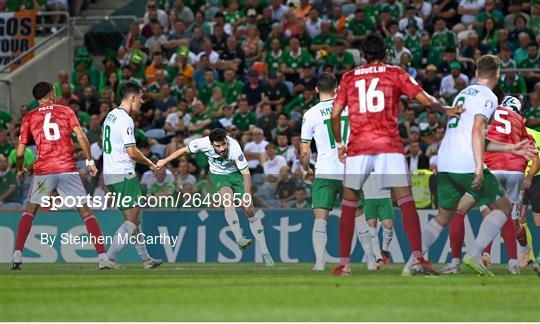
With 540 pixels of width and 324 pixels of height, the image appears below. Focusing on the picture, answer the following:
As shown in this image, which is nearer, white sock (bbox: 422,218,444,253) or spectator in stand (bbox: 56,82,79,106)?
white sock (bbox: 422,218,444,253)

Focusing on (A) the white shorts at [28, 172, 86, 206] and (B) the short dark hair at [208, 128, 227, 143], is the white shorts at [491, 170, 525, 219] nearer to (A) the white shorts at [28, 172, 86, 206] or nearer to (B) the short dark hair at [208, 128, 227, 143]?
(B) the short dark hair at [208, 128, 227, 143]

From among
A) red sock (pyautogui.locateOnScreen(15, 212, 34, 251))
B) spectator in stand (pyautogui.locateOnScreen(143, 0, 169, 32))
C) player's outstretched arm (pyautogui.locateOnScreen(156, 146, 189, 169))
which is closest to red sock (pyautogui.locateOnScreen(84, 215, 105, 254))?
red sock (pyautogui.locateOnScreen(15, 212, 34, 251))

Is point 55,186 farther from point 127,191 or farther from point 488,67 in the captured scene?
point 488,67

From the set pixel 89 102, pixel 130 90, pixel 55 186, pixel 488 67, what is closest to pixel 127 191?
pixel 55 186

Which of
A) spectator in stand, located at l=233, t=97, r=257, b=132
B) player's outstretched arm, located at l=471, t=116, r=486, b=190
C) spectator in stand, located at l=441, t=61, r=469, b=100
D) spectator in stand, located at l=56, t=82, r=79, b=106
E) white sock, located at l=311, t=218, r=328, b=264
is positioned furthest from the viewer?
spectator in stand, located at l=56, t=82, r=79, b=106

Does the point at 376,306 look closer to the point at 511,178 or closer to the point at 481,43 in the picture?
the point at 511,178

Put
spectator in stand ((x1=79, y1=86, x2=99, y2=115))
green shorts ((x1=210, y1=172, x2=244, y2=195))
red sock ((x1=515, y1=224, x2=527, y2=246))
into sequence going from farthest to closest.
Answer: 1. spectator in stand ((x1=79, y1=86, x2=99, y2=115))
2. green shorts ((x1=210, y1=172, x2=244, y2=195))
3. red sock ((x1=515, y1=224, x2=527, y2=246))

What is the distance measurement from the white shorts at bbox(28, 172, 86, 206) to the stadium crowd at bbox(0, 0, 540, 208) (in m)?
4.83

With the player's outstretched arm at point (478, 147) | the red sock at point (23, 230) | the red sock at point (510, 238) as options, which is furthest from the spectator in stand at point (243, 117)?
the player's outstretched arm at point (478, 147)

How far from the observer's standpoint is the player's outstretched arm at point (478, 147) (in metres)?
14.3

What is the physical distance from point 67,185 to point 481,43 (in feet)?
36.4

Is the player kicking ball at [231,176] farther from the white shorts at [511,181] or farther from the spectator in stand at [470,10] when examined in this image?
the spectator in stand at [470,10]

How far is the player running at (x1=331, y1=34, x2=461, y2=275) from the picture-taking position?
569 inches

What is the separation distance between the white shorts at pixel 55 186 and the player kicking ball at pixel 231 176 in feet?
4.68
